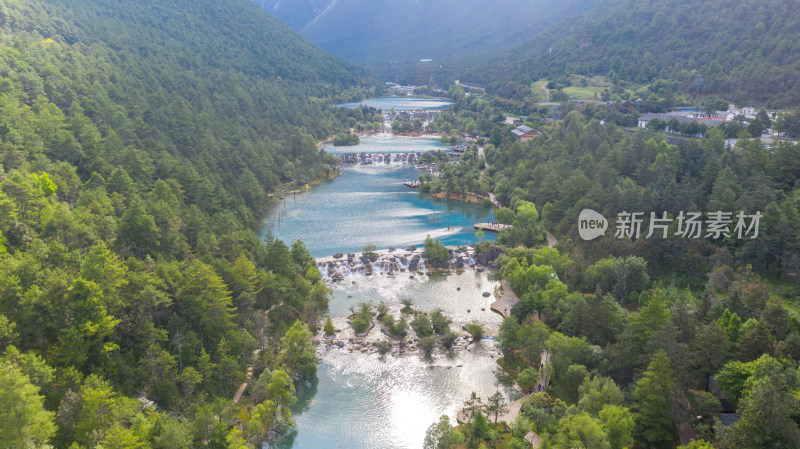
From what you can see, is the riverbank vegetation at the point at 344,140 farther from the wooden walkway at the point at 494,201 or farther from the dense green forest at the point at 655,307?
the dense green forest at the point at 655,307

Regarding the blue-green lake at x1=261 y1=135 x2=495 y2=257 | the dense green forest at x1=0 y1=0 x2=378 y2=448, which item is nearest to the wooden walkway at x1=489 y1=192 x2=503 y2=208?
the blue-green lake at x1=261 y1=135 x2=495 y2=257

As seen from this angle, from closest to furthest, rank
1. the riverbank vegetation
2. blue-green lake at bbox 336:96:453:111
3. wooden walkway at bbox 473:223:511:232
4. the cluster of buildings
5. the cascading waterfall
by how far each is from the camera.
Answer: the cascading waterfall → wooden walkway at bbox 473:223:511:232 → the cluster of buildings → the riverbank vegetation → blue-green lake at bbox 336:96:453:111

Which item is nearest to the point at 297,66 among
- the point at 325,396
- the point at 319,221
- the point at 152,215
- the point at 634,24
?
the point at 634,24

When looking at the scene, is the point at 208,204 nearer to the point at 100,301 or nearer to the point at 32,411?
the point at 100,301

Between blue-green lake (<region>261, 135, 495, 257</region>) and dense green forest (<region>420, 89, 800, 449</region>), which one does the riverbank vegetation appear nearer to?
blue-green lake (<region>261, 135, 495, 257</region>)

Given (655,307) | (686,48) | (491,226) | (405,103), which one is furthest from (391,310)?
(405,103)

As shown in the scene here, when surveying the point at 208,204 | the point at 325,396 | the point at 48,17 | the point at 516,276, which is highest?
the point at 48,17

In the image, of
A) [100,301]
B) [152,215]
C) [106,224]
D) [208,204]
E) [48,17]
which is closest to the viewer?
[100,301]

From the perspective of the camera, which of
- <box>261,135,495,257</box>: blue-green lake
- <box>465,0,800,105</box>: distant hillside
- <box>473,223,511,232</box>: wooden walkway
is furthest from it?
<box>465,0,800,105</box>: distant hillside
